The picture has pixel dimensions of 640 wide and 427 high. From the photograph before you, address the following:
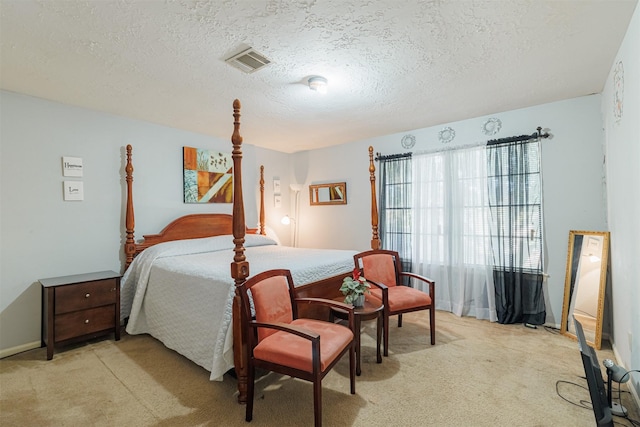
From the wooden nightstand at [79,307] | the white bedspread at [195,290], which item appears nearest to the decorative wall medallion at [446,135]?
the white bedspread at [195,290]

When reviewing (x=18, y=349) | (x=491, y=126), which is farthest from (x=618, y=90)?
(x=18, y=349)

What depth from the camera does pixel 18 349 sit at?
2.87 meters

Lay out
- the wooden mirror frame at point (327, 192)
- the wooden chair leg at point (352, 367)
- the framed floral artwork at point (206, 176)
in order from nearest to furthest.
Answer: the wooden chair leg at point (352, 367)
the framed floral artwork at point (206, 176)
the wooden mirror frame at point (327, 192)

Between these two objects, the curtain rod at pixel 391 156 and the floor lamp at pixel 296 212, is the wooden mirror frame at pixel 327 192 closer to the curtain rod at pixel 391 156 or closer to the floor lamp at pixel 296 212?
the floor lamp at pixel 296 212

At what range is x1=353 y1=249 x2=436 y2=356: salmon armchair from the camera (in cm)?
278

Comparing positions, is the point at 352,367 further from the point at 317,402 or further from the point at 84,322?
the point at 84,322

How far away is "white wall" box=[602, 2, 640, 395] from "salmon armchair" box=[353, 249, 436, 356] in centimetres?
137

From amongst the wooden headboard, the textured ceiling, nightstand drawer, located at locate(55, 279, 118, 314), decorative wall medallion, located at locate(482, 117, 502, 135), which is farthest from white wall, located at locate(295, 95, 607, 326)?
nightstand drawer, located at locate(55, 279, 118, 314)

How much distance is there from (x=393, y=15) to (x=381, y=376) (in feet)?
8.26

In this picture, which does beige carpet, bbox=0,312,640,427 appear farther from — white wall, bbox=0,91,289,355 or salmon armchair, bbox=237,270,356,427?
white wall, bbox=0,91,289,355

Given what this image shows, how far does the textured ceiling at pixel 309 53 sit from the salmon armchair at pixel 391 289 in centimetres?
168

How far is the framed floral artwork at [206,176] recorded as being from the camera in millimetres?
4148

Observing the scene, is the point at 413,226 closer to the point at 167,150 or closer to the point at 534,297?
the point at 534,297

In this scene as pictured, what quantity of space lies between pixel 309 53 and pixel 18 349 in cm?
375
